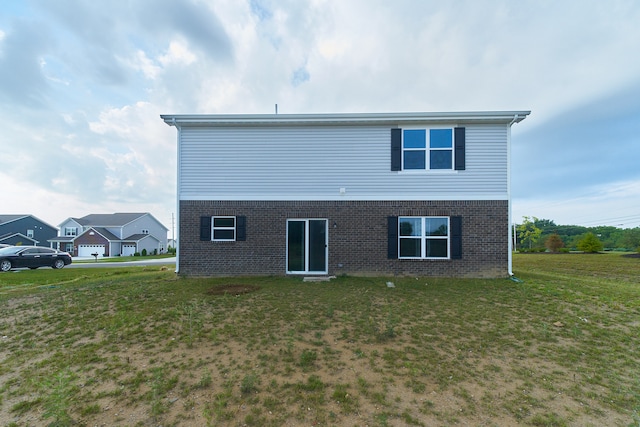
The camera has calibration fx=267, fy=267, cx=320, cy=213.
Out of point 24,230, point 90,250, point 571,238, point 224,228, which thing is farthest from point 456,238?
point 24,230

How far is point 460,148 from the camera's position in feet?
29.7

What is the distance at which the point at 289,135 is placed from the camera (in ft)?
30.9

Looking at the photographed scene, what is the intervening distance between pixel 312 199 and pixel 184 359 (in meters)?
6.41

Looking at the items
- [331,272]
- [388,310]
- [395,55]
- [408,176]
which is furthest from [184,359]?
[395,55]

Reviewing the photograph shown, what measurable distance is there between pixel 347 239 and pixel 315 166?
2789 millimetres

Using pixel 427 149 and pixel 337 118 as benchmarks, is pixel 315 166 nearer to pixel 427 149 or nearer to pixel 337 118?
pixel 337 118

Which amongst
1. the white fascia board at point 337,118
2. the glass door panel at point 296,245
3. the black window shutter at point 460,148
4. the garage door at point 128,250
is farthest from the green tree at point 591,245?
the garage door at point 128,250

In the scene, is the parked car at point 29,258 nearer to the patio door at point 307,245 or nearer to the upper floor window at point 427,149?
the patio door at point 307,245

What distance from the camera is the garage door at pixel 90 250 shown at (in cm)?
3618

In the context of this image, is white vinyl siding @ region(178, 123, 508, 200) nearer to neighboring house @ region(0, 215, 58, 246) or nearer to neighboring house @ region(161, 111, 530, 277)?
neighboring house @ region(161, 111, 530, 277)

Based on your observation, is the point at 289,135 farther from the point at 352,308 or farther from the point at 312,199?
the point at 352,308

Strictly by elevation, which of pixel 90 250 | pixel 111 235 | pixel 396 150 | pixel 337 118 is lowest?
pixel 90 250

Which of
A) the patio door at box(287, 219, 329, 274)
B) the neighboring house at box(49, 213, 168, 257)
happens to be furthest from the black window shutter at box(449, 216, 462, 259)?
the neighboring house at box(49, 213, 168, 257)

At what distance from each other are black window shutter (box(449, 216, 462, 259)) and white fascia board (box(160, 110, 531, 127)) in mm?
3377
